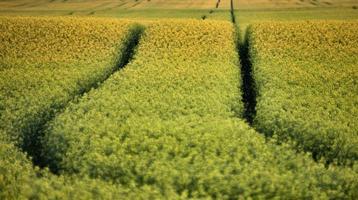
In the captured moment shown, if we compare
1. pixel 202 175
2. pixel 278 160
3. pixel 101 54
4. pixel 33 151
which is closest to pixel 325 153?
pixel 278 160

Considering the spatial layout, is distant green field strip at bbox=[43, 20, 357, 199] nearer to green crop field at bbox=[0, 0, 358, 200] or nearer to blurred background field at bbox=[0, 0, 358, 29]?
green crop field at bbox=[0, 0, 358, 200]

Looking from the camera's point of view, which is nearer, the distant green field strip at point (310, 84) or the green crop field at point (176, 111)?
the green crop field at point (176, 111)

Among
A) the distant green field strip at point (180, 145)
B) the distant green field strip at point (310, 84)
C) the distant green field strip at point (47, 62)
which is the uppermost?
the distant green field strip at point (47, 62)

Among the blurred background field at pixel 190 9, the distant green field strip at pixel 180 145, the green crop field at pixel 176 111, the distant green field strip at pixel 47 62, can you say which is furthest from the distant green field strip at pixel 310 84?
the blurred background field at pixel 190 9

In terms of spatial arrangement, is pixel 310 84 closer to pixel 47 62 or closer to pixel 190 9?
pixel 47 62

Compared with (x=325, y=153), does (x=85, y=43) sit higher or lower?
higher

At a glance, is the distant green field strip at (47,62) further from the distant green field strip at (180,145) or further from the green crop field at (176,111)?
the distant green field strip at (180,145)

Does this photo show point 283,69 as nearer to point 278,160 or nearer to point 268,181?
point 278,160

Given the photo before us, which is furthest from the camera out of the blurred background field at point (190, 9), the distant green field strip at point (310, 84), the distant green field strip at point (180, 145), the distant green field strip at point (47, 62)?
the blurred background field at point (190, 9)
